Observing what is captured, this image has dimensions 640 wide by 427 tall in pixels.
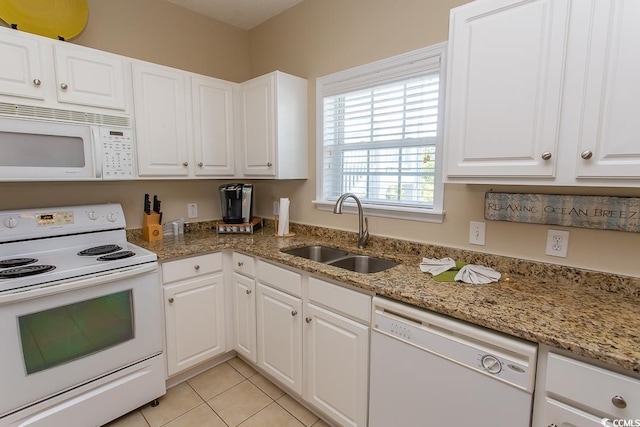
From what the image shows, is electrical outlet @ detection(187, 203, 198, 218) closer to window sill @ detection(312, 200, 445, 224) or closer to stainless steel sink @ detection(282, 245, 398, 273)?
stainless steel sink @ detection(282, 245, 398, 273)

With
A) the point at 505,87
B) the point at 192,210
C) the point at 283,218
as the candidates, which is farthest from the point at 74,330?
the point at 505,87

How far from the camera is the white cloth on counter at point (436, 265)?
157 cm

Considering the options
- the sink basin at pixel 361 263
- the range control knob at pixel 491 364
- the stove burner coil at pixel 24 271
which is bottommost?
the range control knob at pixel 491 364

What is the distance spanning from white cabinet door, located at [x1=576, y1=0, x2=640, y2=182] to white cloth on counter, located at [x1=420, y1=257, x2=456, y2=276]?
0.70m

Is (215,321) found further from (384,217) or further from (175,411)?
(384,217)

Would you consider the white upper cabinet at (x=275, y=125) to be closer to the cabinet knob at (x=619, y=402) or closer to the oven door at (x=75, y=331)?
the oven door at (x=75, y=331)

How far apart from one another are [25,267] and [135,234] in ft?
2.70

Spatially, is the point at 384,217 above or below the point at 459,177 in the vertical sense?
below

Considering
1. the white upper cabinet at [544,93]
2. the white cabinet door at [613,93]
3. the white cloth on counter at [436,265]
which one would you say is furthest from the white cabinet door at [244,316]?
the white cabinet door at [613,93]

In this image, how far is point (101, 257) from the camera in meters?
1.76

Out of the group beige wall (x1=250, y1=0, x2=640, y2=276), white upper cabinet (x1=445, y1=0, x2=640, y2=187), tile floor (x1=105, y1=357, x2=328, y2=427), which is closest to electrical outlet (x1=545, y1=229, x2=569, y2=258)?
beige wall (x1=250, y1=0, x2=640, y2=276)

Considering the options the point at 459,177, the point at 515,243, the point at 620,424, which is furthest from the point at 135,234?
the point at 620,424

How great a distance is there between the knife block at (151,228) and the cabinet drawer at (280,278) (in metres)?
0.88

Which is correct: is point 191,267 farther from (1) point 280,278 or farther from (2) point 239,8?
(2) point 239,8
